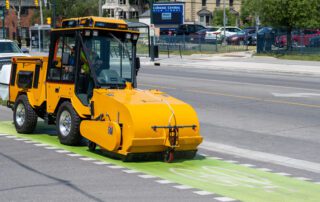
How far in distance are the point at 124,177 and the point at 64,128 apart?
283 centimetres

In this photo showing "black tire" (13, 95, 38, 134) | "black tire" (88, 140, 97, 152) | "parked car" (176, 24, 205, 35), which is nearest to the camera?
"black tire" (88, 140, 97, 152)

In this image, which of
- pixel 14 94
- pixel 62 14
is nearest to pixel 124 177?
pixel 14 94

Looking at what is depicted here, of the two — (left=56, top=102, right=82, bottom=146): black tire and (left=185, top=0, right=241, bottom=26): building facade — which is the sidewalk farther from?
(left=185, top=0, right=241, bottom=26): building facade

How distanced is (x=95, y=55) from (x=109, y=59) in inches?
10.2

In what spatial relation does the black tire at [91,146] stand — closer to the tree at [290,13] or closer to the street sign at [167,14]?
the tree at [290,13]

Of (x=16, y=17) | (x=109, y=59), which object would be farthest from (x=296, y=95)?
(x=16, y=17)

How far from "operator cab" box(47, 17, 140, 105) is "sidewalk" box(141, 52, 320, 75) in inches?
915

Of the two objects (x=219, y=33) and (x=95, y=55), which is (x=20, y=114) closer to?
(x=95, y=55)

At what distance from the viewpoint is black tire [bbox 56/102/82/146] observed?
11.2 meters

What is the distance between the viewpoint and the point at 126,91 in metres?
10.9

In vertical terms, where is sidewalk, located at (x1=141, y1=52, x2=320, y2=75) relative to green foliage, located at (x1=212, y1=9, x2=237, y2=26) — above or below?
below

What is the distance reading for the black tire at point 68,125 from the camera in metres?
11.2

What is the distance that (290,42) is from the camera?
144 ft

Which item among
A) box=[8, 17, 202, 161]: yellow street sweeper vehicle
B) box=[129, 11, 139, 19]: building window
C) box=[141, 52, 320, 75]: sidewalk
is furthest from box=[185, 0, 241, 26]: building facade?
box=[8, 17, 202, 161]: yellow street sweeper vehicle
